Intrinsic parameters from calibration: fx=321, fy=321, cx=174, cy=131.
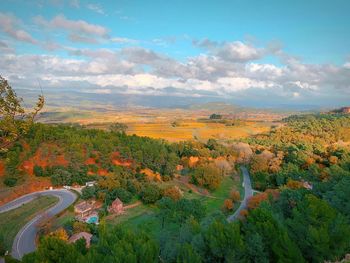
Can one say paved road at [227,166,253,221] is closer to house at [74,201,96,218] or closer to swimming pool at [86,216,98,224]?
swimming pool at [86,216,98,224]

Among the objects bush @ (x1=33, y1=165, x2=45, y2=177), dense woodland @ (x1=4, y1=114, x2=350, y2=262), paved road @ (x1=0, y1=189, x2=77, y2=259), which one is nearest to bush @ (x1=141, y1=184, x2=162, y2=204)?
dense woodland @ (x1=4, y1=114, x2=350, y2=262)

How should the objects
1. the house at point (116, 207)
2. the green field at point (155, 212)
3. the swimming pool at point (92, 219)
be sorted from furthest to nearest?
1. the house at point (116, 207)
2. the swimming pool at point (92, 219)
3. the green field at point (155, 212)

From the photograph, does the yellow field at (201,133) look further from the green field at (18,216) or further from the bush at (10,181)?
the green field at (18,216)

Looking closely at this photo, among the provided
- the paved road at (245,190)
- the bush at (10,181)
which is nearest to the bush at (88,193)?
the bush at (10,181)

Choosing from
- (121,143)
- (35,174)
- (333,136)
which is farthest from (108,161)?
(333,136)

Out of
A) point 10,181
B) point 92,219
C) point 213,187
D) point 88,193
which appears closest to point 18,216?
point 92,219

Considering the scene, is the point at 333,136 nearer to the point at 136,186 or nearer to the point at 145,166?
the point at 145,166
